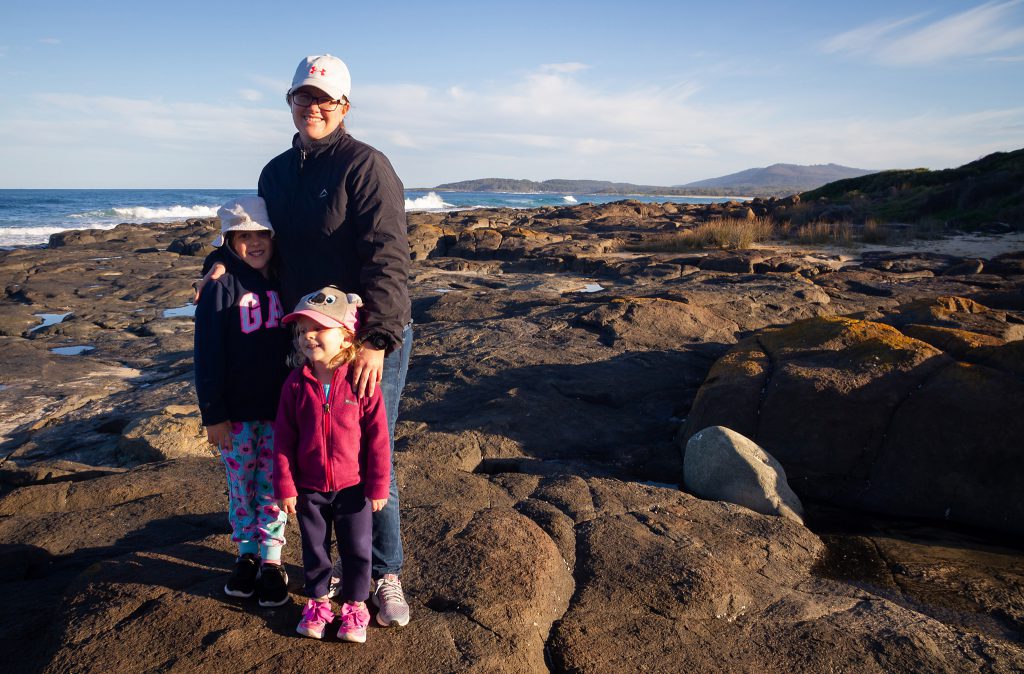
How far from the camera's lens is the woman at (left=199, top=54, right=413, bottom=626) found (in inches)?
101

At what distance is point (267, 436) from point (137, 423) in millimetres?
3262

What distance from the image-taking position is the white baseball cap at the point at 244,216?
2723 millimetres

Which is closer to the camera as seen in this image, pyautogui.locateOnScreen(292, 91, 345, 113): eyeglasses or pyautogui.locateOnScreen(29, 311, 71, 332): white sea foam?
pyautogui.locateOnScreen(292, 91, 345, 113): eyeglasses

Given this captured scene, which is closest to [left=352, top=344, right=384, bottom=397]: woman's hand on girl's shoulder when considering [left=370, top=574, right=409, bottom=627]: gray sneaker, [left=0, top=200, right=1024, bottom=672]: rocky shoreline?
[left=370, top=574, right=409, bottom=627]: gray sneaker

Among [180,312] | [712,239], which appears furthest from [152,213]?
[712,239]

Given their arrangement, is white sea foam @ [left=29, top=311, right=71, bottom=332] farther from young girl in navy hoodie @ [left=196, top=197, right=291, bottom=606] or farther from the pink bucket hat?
the pink bucket hat

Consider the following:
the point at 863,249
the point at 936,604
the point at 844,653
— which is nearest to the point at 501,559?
the point at 844,653

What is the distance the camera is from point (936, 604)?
10.0 feet

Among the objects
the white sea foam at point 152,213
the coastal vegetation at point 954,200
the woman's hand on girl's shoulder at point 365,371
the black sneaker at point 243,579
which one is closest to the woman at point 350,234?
the woman's hand on girl's shoulder at point 365,371

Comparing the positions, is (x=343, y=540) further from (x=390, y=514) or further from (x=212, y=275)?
(x=212, y=275)

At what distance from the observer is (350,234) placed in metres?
2.66

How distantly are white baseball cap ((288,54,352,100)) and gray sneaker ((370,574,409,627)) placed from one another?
1942 mm

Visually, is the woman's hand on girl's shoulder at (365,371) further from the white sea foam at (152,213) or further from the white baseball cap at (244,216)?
the white sea foam at (152,213)

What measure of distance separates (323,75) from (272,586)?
2.01 m
